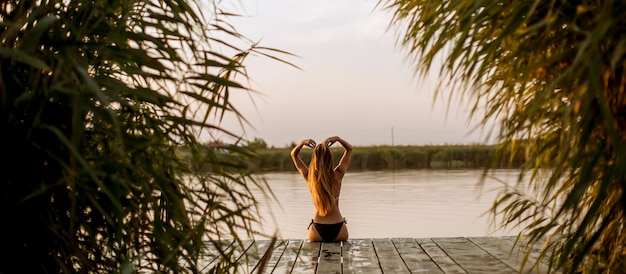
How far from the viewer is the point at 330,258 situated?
17.4ft

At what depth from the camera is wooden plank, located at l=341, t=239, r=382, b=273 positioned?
484 cm

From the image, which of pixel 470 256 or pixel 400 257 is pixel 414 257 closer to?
pixel 400 257

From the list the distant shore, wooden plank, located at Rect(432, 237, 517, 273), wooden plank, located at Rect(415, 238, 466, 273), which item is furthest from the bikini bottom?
the distant shore

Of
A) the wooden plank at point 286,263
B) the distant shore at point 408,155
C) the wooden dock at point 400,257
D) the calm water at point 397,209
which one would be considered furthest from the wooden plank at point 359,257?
the distant shore at point 408,155

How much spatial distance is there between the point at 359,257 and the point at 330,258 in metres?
0.21

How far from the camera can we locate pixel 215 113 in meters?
2.31

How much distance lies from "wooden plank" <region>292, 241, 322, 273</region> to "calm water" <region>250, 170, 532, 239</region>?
62 centimetres

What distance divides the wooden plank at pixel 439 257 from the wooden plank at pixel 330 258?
0.66 meters

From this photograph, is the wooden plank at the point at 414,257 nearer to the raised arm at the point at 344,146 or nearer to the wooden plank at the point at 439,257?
the wooden plank at the point at 439,257

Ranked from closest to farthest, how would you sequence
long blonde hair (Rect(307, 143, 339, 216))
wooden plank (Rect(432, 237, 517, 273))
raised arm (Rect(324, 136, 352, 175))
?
wooden plank (Rect(432, 237, 517, 273)) < long blonde hair (Rect(307, 143, 339, 216)) < raised arm (Rect(324, 136, 352, 175))

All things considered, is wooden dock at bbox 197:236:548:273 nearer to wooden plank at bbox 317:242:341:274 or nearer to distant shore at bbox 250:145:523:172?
wooden plank at bbox 317:242:341:274

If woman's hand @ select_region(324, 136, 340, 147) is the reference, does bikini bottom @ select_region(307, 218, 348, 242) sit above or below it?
below

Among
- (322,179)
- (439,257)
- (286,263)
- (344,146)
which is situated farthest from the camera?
(344,146)

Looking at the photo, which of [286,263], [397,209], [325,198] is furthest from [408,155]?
[286,263]
